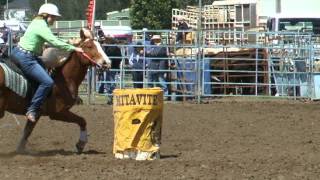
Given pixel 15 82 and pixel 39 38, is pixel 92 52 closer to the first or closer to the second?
pixel 39 38

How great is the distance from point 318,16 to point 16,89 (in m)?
19.7

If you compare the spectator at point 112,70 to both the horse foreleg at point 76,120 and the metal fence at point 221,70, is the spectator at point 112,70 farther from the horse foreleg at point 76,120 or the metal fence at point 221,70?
the horse foreleg at point 76,120

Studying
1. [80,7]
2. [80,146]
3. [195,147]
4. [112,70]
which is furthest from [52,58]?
[80,7]

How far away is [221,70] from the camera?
19.4 m

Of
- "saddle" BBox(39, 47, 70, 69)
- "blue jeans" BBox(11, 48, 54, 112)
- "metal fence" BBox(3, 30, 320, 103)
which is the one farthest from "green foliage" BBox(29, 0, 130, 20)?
"blue jeans" BBox(11, 48, 54, 112)

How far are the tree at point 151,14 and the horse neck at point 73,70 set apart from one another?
126 ft

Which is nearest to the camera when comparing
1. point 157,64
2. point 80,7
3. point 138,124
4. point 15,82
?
point 138,124

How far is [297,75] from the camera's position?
1984 centimetres

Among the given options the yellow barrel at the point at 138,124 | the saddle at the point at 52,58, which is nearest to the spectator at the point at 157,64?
the saddle at the point at 52,58

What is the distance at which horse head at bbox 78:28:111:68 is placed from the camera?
31.6 feet

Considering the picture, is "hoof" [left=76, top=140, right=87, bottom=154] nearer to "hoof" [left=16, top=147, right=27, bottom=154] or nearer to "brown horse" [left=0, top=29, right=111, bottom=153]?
"brown horse" [left=0, top=29, right=111, bottom=153]

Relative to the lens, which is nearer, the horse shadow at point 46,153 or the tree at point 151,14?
the horse shadow at point 46,153

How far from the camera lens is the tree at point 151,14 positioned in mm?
48438

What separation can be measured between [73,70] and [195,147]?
2.08m
